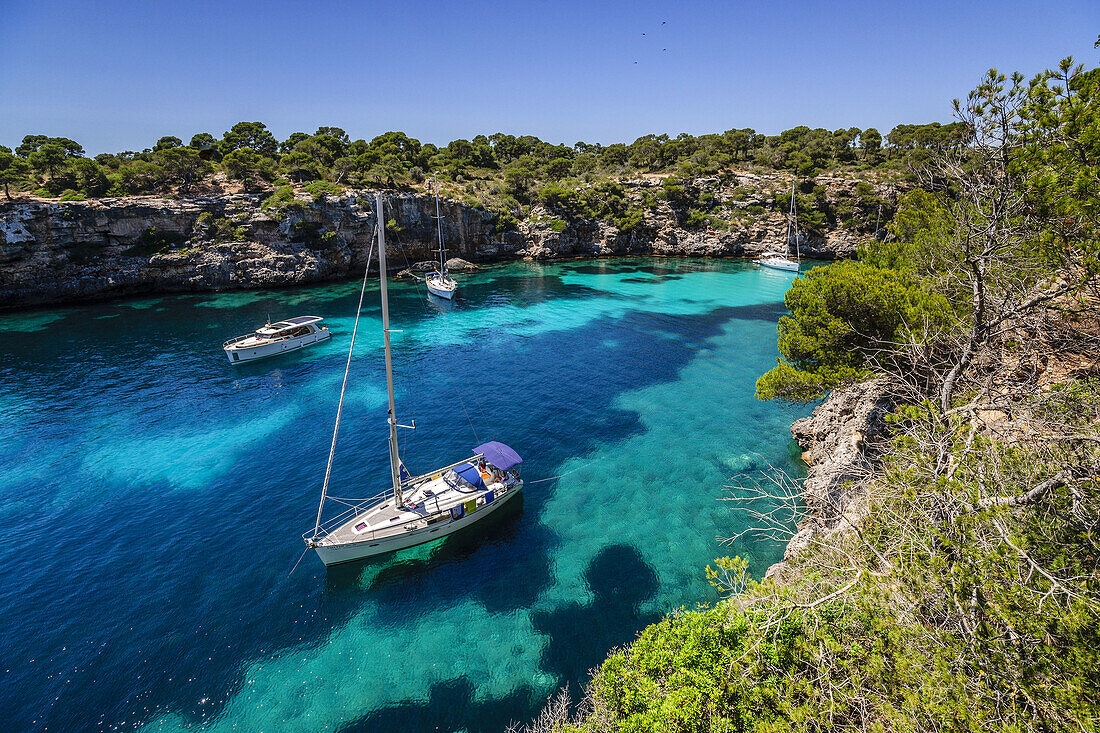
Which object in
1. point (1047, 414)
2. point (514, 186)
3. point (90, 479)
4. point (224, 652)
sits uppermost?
point (514, 186)

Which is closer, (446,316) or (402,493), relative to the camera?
(402,493)

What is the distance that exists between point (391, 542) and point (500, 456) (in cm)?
657

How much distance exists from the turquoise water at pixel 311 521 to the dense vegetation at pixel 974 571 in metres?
5.17

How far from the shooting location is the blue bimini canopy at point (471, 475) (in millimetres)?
23884

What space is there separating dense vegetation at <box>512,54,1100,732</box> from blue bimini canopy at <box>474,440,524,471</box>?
1095 centimetres

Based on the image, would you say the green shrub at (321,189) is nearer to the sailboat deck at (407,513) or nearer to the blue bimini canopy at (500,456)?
the blue bimini canopy at (500,456)

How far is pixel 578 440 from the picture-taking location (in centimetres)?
3073

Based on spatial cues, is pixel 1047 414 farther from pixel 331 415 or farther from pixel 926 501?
pixel 331 415

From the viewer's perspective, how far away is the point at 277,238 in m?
73.1

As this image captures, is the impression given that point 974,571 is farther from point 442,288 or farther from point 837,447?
point 442,288

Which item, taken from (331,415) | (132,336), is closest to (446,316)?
(331,415)

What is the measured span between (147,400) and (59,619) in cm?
2254

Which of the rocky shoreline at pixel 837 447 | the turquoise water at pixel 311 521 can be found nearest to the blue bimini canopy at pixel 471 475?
the turquoise water at pixel 311 521

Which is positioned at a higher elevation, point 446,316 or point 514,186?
point 514,186
